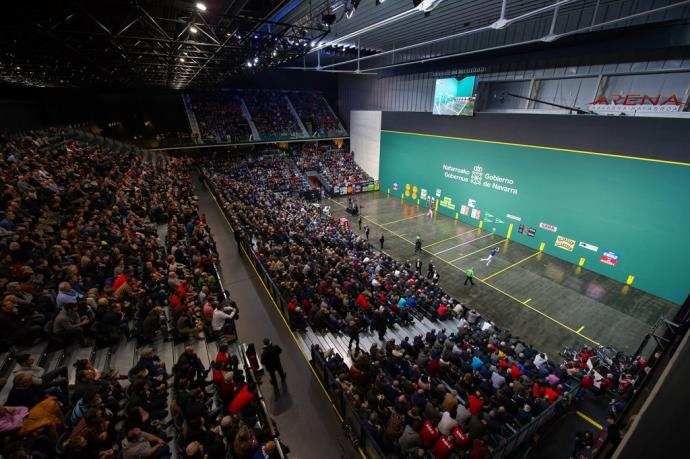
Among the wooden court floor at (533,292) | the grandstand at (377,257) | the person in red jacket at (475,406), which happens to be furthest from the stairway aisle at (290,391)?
the wooden court floor at (533,292)

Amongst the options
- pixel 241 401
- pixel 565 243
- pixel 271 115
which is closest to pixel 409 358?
pixel 241 401

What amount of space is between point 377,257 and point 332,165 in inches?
758

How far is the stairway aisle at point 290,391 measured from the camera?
5.63 m

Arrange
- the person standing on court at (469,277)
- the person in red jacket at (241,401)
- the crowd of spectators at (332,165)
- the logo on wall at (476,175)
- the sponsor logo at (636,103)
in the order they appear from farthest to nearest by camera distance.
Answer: the crowd of spectators at (332,165), the logo on wall at (476,175), the person standing on court at (469,277), the sponsor logo at (636,103), the person in red jacket at (241,401)

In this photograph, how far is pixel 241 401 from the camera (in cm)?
522

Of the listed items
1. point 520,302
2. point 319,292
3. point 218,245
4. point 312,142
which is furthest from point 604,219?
point 312,142

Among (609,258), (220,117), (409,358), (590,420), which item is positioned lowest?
(590,420)

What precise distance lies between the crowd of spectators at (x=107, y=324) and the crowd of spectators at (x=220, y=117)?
67.1 ft

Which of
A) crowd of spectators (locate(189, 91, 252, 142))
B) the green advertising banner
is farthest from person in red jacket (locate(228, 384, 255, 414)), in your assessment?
crowd of spectators (locate(189, 91, 252, 142))

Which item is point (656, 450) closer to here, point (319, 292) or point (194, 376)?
point (194, 376)

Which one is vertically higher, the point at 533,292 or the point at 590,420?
the point at 590,420

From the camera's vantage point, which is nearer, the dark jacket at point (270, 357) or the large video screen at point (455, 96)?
the dark jacket at point (270, 357)

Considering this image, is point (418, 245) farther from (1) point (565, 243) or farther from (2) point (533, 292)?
(1) point (565, 243)

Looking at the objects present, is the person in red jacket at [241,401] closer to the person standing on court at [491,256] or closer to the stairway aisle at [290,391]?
the stairway aisle at [290,391]
